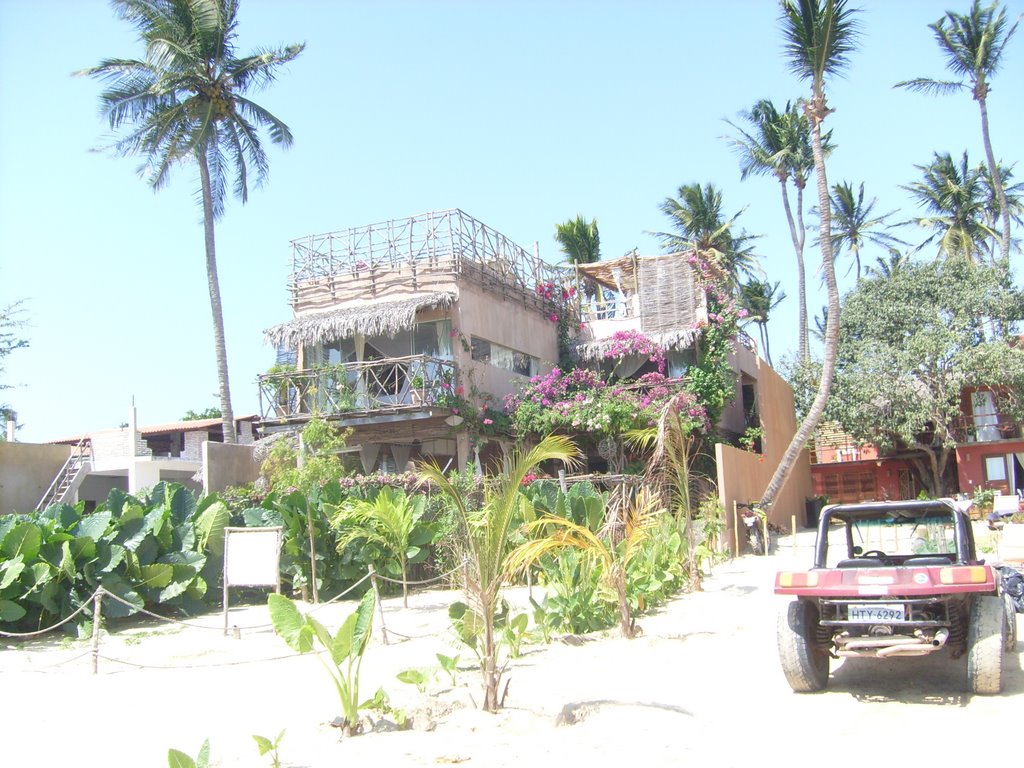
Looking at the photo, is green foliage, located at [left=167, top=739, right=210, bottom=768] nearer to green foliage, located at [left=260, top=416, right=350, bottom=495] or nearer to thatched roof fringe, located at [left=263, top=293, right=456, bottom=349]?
green foliage, located at [left=260, top=416, right=350, bottom=495]

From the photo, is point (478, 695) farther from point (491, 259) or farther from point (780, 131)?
point (780, 131)

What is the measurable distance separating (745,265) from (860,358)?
11.1 meters

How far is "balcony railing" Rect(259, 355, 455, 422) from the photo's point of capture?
62.2 ft

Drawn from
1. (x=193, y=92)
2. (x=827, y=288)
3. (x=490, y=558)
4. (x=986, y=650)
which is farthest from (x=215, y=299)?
(x=986, y=650)

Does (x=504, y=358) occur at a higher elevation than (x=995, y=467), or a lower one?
higher

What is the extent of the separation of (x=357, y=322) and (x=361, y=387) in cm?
142

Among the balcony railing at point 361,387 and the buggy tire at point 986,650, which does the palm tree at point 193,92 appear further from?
the buggy tire at point 986,650

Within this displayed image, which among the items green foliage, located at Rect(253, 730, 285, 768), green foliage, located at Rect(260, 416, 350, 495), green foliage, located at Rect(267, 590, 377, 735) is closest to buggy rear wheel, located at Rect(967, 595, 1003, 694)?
green foliage, located at Rect(267, 590, 377, 735)

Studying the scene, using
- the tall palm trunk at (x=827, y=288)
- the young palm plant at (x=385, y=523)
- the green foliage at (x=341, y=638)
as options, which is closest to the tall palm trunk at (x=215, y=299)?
the young palm plant at (x=385, y=523)

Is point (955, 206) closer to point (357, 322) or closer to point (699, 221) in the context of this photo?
point (699, 221)

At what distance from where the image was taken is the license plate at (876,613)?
20.9 feet

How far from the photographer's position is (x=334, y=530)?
1363 cm

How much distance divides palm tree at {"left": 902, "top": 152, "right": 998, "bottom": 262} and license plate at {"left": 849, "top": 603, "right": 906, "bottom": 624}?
31688 mm

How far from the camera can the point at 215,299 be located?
907 inches
